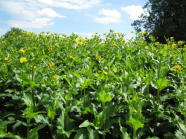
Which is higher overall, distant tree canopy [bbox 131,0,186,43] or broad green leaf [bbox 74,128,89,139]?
distant tree canopy [bbox 131,0,186,43]

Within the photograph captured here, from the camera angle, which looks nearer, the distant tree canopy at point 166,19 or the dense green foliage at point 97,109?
the dense green foliage at point 97,109

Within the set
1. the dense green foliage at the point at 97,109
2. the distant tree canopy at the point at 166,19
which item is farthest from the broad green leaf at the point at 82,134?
the distant tree canopy at the point at 166,19

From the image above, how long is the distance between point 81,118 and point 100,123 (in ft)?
1.31

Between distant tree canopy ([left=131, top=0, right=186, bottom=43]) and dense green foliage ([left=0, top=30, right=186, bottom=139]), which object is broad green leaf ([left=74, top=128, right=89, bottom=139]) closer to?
dense green foliage ([left=0, top=30, right=186, bottom=139])

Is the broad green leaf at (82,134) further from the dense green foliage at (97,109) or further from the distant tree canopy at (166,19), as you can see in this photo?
the distant tree canopy at (166,19)

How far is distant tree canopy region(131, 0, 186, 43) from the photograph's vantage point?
24.1m

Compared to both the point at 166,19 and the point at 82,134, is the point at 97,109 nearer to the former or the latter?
the point at 82,134

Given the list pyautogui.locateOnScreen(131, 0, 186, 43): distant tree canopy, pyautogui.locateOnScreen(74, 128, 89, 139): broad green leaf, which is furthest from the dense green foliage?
pyautogui.locateOnScreen(131, 0, 186, 43): distant tree canopy

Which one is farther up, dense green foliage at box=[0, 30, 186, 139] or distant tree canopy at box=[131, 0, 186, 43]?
distant tree canopy at box=[131, 0, 186, 43]

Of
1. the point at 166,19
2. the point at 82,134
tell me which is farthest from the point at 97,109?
the point at 166,19

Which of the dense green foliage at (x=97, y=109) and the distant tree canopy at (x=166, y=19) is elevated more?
the distant tree canopy at (x=166, y=19)

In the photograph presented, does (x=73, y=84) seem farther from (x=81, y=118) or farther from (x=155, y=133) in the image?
(x=155, y=133)

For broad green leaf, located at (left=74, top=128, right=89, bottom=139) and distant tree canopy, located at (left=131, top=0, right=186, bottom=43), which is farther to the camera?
distant tree canopy, located at (left=131, top=0, right=186, bottom=43)

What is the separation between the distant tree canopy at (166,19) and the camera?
2408 centimetres
